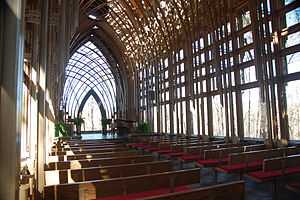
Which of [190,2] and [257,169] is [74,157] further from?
[190,2]

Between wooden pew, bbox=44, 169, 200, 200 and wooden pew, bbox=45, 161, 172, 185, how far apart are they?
2.00 feet

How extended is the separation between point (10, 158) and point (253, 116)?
10.3 meters

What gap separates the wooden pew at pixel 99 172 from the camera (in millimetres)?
3848

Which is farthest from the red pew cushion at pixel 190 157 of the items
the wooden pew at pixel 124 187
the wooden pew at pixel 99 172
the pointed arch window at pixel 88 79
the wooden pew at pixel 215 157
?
the pointed arch window at pixel 88 79

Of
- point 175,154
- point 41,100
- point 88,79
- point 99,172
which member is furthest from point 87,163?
point 88,79

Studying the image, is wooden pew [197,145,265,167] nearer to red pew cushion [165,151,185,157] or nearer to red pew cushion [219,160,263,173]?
red pew cushion [219,160,263,173]

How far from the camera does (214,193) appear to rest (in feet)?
8.82

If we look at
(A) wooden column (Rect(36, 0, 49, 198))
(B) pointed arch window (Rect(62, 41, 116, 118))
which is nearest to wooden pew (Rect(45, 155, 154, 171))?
(A) wooden column (Rect(36, 0, 49, 198))

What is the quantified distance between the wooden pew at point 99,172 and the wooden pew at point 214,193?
1702mm

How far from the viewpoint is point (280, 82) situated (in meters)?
9.03

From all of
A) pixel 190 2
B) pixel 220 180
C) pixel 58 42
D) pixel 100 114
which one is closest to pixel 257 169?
pixel 220 180

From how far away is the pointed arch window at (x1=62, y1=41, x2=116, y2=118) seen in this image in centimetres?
3912

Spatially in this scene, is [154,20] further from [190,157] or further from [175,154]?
[190,157]

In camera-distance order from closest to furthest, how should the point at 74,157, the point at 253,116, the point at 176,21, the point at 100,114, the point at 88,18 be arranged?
1. the point at 74,157
2. the point at 253,116
3. the point at 176,21
4. the point at 88,18
5. the point at 100,114
